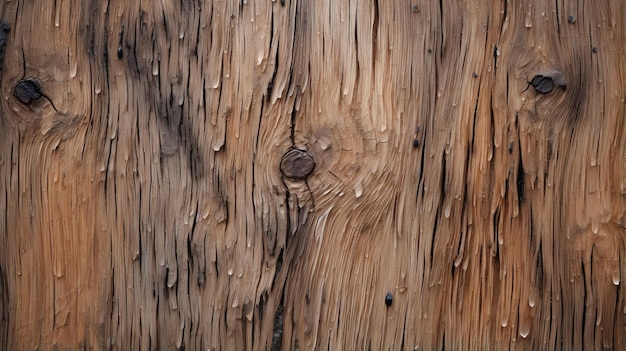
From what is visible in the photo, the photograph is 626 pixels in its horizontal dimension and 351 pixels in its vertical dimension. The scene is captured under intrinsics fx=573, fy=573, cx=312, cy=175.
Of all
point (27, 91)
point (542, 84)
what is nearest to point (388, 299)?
point (542, 84)

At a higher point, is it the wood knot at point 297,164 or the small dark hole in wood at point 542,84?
the small dark hole in wood at point 542,84

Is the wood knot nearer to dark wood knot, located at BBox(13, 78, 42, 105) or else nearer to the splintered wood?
the splintered wood

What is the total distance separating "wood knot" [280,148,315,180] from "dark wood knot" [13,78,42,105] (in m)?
0.53


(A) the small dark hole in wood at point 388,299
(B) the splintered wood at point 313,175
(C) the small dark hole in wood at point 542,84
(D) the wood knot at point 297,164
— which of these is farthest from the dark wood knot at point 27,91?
(C) the small dark hole in wood at point 542,84

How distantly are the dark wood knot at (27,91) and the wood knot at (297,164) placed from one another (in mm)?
530

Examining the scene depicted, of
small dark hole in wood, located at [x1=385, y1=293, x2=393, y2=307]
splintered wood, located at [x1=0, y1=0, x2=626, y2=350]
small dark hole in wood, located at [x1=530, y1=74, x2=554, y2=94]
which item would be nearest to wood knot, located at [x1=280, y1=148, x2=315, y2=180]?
splintered wood, located at [x1=0, y1=0, x2=626, y2=350]

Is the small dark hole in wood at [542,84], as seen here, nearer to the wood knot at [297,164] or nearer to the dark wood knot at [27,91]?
the wood knot at [297,164]

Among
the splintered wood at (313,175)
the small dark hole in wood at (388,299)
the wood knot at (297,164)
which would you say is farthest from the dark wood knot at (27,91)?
the small dark hole in wood at (388,299)

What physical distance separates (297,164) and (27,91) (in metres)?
0.58

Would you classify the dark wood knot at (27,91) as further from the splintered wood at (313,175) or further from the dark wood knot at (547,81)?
the dark wood knot at (547,81)

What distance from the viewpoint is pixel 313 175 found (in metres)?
1.20

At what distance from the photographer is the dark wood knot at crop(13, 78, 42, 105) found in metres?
1.18

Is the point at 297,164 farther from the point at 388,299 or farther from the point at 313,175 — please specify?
the point at 388,299

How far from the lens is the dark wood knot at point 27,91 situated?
1180 mm
